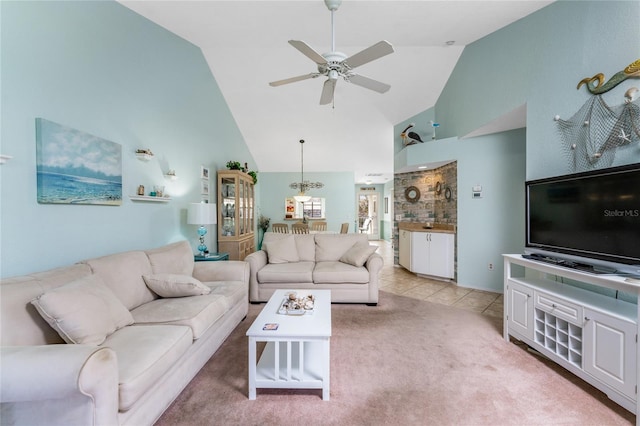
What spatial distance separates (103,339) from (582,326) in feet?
10.0

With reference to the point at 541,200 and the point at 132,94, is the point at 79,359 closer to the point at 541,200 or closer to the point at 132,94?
the point at 132,94

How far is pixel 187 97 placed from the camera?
3744 millimetres

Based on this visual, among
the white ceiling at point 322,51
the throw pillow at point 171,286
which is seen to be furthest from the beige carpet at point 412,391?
the white ceiling at point 322,51

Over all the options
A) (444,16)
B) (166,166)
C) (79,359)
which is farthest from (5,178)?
(444,16)

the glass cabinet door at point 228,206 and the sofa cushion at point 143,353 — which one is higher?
the glass cabinet door at point 228,206

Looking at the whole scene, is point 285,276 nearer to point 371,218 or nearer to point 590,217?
point 590,217

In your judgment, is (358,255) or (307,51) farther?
(358,255)

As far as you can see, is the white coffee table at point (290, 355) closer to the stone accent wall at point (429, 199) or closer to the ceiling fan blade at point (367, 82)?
the ceiling fan blade at point (367, 82)

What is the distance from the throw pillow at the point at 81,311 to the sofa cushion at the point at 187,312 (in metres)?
0.22

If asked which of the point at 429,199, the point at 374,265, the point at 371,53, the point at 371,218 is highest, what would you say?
the point at 371,53

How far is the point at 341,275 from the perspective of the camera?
331 cm

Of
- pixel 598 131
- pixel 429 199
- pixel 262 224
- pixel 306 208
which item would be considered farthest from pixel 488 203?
pixel 262 224

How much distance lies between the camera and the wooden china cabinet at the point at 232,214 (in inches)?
182

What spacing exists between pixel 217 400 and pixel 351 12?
144 inches
